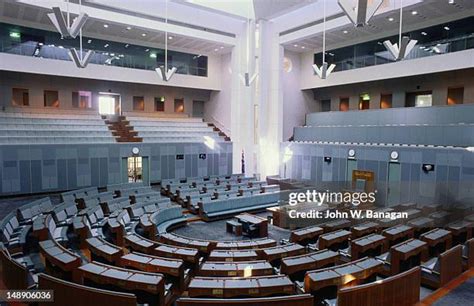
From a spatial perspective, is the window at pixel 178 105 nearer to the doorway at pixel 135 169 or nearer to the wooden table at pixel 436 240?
the doorway at pixel 135 169

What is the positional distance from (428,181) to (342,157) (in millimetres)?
4173

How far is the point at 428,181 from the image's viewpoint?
13320 mm

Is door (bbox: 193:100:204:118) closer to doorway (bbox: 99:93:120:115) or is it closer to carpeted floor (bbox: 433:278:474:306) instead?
doorway (bbox: 99:93:120:115)

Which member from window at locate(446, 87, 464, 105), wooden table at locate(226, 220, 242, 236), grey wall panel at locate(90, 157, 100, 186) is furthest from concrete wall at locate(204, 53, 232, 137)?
window at locate(446, 87, 464, 105)

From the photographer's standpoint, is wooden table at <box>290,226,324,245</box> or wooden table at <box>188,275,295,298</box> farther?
wooden table at <box>290,226,324,245</box>

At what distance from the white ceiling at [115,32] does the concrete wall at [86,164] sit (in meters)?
6.14

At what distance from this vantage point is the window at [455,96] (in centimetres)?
1602

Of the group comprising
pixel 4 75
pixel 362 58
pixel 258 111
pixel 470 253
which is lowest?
pixel 470 253

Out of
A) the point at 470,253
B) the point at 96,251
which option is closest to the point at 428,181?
the point at 470,253

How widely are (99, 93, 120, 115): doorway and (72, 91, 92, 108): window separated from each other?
653 mm

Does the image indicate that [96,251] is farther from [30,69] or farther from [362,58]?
[362,58]

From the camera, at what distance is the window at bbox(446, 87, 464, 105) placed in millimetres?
16016

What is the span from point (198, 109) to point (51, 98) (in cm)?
953

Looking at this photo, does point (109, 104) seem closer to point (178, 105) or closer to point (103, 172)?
point (178, 105)
